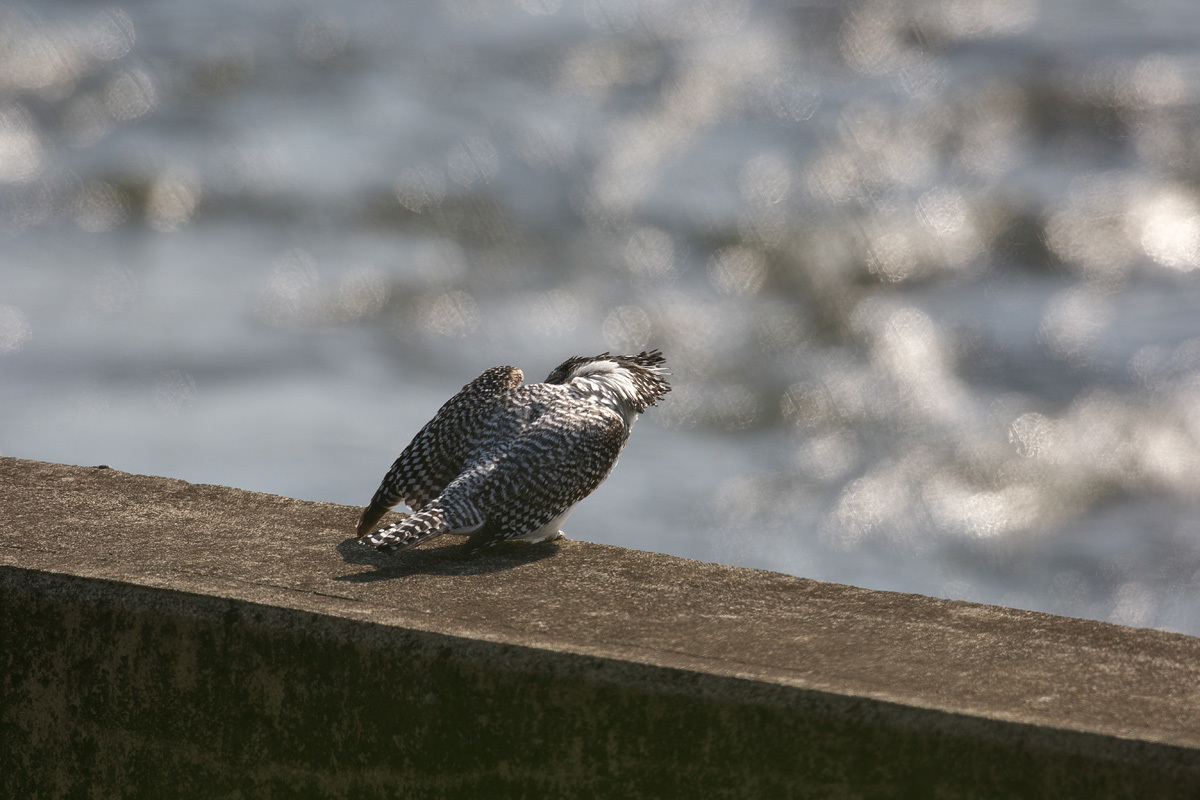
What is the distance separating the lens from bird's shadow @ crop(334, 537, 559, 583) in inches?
114

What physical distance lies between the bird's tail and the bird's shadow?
6 cm

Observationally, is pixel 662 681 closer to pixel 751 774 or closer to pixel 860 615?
pixel 751 774

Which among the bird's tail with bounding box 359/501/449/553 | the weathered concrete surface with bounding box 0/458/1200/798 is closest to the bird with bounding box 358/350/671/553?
the bird's tail with bounding box 359/501/449/553

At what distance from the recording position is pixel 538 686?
7.67 feet

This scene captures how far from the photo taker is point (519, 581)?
2916 mm

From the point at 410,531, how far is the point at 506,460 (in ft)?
1.33

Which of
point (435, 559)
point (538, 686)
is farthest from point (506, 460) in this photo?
point (538, 686)

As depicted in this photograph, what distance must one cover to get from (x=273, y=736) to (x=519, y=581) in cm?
69

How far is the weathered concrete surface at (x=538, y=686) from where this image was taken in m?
2.15

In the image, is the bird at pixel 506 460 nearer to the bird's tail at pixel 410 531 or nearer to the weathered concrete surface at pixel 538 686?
the bird's tail at pixel 410 531

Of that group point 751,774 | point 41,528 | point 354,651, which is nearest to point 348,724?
point 354,651

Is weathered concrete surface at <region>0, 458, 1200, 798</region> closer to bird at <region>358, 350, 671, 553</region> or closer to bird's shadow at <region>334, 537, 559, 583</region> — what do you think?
bird's shadow at <region>334, 537, 559, 583</region>

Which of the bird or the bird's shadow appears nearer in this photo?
the bird's shadow

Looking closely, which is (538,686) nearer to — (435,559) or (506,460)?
(435,559)
